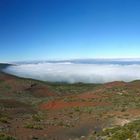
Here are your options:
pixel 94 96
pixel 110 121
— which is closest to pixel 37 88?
pixel 94 96

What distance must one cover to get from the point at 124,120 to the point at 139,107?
304 inches

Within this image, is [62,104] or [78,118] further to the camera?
[62,104]

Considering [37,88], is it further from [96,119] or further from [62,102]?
[96,119]

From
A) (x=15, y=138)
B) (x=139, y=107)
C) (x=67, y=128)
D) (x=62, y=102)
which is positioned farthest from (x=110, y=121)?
(x=62, y=102)

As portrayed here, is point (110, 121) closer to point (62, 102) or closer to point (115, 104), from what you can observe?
point (115, 104)

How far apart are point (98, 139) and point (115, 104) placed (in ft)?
68.1

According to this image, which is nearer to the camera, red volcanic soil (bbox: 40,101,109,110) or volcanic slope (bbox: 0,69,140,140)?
volcanic slope (bbox: 0,69,140,140)

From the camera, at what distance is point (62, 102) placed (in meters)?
43.3

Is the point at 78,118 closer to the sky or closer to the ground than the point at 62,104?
closer to the sky

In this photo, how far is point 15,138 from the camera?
17.9 m

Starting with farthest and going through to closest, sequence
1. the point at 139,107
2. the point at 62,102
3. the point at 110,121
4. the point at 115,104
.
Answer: the point at 62,102 < the point at 115,104 < the point at 139,107 < the point at 110,121

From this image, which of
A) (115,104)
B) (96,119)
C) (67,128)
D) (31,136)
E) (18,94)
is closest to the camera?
(31,136)

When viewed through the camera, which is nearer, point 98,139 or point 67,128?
point 98,139

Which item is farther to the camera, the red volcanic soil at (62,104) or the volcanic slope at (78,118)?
→ the red volcanic soil at (62,104)
